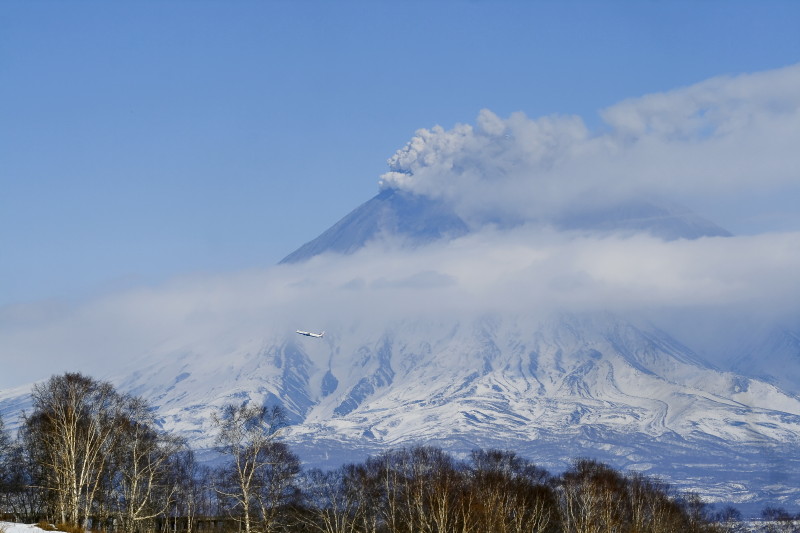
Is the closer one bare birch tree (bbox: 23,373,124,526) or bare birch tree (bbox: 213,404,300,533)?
bare birch tree (bbox: 23,373,124,526)

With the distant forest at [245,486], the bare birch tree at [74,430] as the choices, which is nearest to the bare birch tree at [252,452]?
the distant forest at [245,486]

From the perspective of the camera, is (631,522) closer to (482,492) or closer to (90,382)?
(482,492)

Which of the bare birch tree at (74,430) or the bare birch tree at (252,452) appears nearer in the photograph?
the bare birch tree at (74,430)

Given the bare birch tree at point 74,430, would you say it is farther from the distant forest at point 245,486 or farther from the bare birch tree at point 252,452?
the bare birch tree at point 252,452

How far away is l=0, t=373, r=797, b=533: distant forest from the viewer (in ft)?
209

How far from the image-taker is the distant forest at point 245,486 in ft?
209

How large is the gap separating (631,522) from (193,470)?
125ft

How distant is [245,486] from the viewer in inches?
2525

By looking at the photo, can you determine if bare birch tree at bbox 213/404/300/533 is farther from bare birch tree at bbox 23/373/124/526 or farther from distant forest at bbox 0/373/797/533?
bare birch tree at bbox 23/373/124/526

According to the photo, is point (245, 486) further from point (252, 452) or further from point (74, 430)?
point (74, 430)

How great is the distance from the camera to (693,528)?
10869 cm

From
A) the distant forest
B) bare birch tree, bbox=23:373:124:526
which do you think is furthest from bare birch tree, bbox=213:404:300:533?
bare birch tree, bbox=23:373:124:526

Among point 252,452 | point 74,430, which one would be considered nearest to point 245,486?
point 252,452

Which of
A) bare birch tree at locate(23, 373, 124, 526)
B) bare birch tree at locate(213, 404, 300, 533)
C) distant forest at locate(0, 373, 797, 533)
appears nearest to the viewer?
bare birch tree at locate(23, 373, 124, 526)
